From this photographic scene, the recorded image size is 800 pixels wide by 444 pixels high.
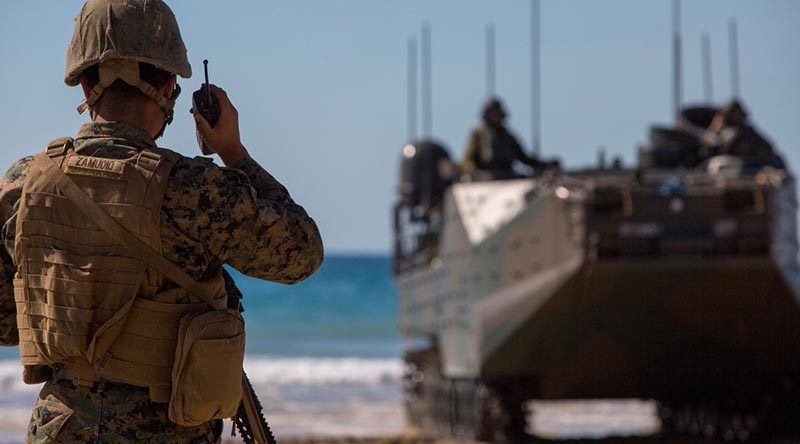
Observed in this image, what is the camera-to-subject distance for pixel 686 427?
13.6 meters

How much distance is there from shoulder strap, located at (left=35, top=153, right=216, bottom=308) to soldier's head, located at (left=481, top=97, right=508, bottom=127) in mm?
10581

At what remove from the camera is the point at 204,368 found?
3371 mm

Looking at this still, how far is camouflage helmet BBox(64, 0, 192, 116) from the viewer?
3.52m

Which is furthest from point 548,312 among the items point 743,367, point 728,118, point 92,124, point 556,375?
point 92,124

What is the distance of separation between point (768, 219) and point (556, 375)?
1.96 metres

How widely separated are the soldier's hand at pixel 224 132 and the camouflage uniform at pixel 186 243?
3.8 inches

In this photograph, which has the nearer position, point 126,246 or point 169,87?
point 126,246

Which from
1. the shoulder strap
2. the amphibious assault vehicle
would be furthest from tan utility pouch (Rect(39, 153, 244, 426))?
the amphibious assault vehicle

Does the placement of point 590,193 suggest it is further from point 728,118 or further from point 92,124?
point 92,124

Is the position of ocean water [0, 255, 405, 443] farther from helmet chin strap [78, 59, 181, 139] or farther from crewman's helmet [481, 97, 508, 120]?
helmet chin strap [78, 59, 181, 139]

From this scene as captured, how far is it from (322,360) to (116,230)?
31.4 meters

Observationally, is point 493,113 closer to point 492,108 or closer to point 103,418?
point 492,108

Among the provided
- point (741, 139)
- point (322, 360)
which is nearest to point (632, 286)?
point (741, 139)

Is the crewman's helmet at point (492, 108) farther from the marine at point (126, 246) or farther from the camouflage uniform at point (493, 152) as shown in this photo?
the marine at point (126, 246)
